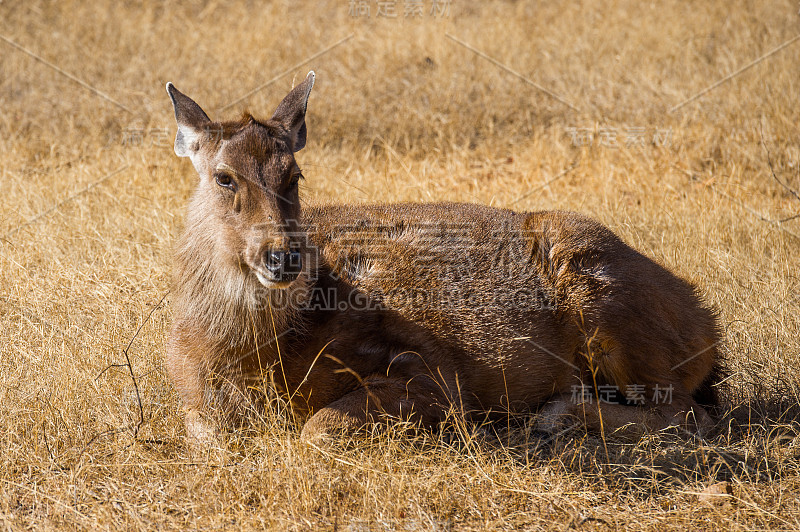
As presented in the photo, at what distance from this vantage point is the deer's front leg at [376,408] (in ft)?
14.8

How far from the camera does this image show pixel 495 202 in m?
8.50

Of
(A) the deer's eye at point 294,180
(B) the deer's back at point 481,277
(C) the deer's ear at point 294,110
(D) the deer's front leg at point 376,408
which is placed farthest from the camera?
(B) the deer's back at point 481,277

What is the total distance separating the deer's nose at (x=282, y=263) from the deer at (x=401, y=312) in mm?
11

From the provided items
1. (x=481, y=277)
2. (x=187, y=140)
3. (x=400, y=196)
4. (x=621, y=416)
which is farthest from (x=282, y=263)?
(x=400, y=196)

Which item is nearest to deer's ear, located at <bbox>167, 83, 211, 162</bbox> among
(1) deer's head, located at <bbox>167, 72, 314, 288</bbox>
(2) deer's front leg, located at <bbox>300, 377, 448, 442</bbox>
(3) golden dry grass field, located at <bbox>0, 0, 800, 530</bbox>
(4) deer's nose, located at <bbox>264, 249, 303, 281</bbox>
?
(1) deer's head, located at <bbox>167, 72, 314, 288</bbox>

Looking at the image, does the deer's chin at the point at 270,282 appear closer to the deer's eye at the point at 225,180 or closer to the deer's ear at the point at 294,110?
the deer's eye at the point at 225,180

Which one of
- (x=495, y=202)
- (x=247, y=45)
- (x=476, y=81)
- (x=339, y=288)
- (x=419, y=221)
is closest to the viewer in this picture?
(x=339, y=288)

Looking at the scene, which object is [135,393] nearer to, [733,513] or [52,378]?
[52,378]

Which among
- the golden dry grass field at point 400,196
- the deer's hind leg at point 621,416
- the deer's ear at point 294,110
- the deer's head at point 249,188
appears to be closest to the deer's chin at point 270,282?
the deer's head at point 249,188

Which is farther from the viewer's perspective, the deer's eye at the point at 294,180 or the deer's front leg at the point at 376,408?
the deer's eye at the point at 294,180

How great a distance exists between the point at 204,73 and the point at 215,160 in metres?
7.10

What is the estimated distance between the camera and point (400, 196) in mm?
8266

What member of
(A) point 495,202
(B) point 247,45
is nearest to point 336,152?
(A) point 495,202

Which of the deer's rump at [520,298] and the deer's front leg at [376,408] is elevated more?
the deer's rump at [520,298]
